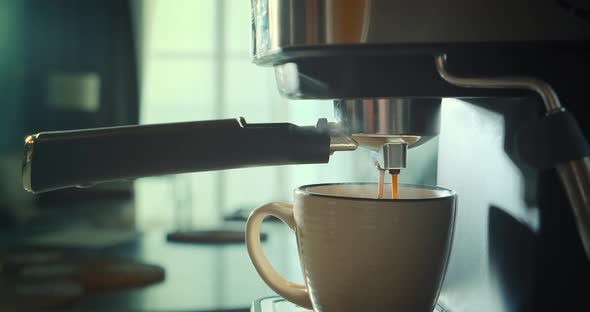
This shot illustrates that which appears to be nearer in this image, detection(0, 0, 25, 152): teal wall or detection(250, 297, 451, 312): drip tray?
detection(250, 297, 451, 312): drip tray

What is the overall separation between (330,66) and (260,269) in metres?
0.16

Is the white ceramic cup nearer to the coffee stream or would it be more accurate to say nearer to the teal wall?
the coffee stream

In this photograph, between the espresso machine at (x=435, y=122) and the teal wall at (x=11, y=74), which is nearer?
the espresso machine at (x=435, y=122)

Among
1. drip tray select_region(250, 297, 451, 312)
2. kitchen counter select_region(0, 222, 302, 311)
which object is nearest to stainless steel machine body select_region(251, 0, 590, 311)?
drip tray select_region(250, 297, 451, 312)

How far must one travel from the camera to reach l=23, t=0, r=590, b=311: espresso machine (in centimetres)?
27

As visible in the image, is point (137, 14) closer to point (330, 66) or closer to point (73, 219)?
point (73, 219)

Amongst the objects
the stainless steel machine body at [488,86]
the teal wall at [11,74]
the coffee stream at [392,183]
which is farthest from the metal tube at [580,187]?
the teal wall at [11,74]

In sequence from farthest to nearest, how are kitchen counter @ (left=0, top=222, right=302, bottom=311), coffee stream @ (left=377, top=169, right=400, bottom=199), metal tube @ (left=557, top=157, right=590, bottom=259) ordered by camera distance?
kitchen counter @ (left=0, top=222, right=302, bottom=311), coffee stream @ (left=377, top=169, right=400, bottom=199), metal tube @ (left=557, top=157, right=590, bottom=259)

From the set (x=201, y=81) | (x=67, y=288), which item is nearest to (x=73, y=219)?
(x=67, y=288)

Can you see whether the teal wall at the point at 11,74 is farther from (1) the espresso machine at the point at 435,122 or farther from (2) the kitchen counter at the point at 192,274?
(1) the espresso machine at the point at 435,122

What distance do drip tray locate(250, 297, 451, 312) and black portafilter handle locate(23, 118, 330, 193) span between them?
14cm

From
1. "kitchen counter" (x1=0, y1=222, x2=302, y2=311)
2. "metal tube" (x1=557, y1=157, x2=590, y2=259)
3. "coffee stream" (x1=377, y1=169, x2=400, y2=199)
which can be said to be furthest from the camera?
"kitchen counter" (x1=0, y1=222, x2=302, y2=311)

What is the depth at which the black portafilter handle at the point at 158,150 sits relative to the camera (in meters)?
0.30

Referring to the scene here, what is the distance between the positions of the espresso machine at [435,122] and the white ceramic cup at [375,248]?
0.03m
